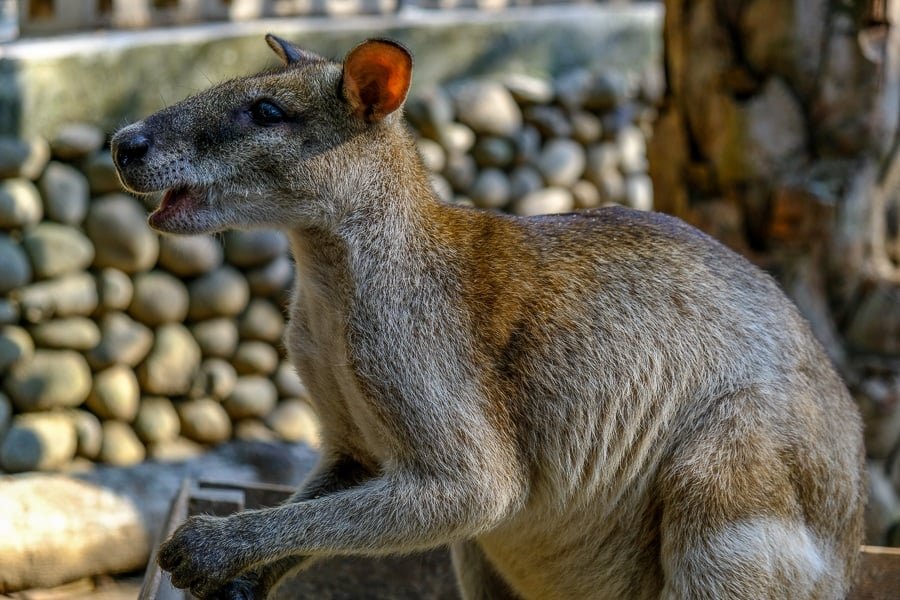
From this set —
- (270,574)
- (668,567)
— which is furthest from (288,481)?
(668,567)

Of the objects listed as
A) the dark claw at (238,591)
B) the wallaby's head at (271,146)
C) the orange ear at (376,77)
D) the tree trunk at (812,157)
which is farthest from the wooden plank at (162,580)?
the tree trunk at (812,157)

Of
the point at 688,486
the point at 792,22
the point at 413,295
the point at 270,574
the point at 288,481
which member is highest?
the point at 792,22

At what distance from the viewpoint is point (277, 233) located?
765cm

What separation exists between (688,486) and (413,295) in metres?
1.00

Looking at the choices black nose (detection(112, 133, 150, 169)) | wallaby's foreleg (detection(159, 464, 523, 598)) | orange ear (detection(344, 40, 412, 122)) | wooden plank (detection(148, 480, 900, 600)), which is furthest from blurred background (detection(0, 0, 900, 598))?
wooden plank (detection(148, 480, 900, 600))

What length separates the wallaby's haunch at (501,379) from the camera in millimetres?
3670

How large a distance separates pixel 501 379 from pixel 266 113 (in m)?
1.07

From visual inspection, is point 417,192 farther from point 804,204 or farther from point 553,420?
point 804,204

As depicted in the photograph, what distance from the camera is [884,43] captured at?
18.6 feet

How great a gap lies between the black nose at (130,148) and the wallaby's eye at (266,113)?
32 centimetres

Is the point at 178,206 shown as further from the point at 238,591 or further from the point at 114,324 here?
the point at 114,324

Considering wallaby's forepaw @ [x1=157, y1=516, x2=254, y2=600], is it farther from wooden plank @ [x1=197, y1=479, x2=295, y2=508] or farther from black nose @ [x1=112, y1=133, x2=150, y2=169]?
wooden plank @ [x1=197, y1=479, x2=295, y2=508]

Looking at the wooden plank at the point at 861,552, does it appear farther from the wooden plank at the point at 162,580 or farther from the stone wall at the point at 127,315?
the stone wall at the point at 127,315

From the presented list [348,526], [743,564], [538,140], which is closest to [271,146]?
[348,526]
